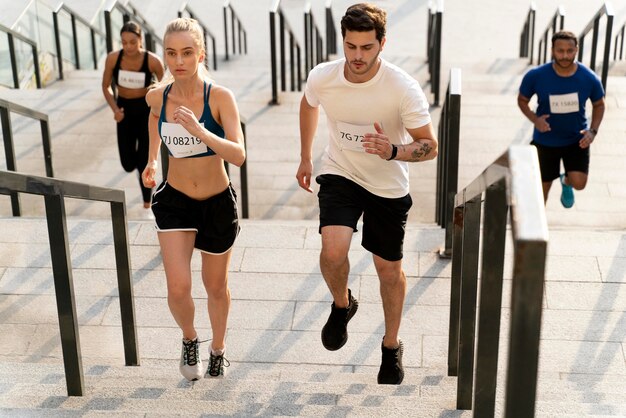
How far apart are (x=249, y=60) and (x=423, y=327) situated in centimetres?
957

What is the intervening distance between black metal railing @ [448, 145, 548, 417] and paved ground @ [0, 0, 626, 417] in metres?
0.34

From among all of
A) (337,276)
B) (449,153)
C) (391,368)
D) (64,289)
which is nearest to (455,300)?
(391,368)

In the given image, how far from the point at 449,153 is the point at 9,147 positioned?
9.93 feet

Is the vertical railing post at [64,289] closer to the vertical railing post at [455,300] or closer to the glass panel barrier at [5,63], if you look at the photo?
the vertical railing post at [455,300]

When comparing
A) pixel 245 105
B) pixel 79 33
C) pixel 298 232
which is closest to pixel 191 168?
pixel 298 232

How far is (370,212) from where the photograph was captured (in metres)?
4.08

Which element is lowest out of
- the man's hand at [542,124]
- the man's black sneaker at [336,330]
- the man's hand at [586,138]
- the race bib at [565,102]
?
the man's black sneaker at [336,330]

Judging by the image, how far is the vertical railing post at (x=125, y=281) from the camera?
157 inches

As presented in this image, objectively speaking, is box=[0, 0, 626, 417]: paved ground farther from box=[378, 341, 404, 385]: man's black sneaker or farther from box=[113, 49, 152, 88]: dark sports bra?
box=[113, 49, 152, 88]: dark sports bra

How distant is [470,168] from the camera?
7797 mm

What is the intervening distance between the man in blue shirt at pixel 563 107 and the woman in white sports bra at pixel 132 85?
2.53 meters

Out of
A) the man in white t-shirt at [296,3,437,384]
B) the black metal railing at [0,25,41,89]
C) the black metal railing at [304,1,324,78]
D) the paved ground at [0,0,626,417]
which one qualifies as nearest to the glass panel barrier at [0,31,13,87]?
the black metal railing at [0,25,41,89]

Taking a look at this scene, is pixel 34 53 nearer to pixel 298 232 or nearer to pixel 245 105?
pixel 245 105

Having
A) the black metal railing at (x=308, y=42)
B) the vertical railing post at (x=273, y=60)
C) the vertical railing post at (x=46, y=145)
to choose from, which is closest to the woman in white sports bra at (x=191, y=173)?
the vertical railing post at (x=46, y=145)
